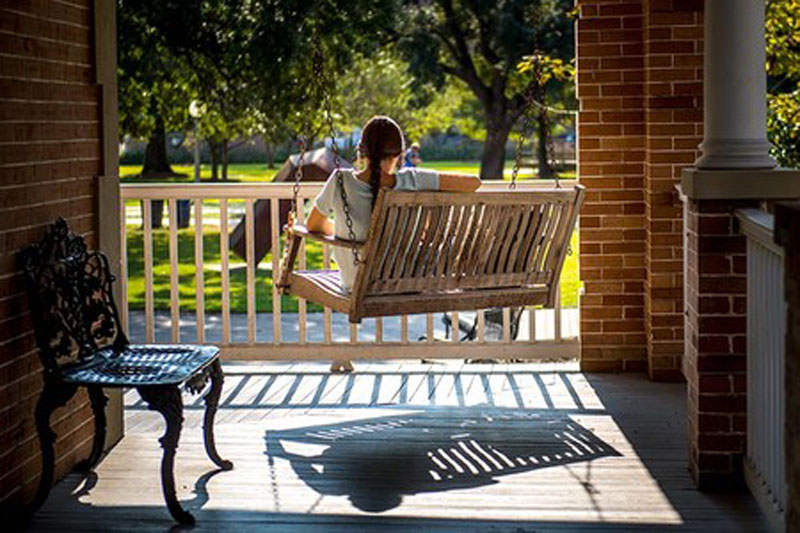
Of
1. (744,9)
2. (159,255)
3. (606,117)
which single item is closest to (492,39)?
(159,255)

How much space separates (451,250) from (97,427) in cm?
151

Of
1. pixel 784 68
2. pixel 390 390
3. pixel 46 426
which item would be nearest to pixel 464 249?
pixel 390 390

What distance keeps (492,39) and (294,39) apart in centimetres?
1170

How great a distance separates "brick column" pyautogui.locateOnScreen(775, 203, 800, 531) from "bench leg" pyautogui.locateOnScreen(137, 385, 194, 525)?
6.09 ft

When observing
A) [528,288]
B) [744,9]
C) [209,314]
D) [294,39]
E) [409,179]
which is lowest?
[209,314]

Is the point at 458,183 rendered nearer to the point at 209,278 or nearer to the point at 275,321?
the point at 275,321

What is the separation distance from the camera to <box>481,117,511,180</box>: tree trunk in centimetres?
2566

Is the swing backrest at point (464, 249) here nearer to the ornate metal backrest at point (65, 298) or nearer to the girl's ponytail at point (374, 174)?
the girl's ponytail at point (374, 174)

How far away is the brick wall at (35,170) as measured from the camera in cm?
418

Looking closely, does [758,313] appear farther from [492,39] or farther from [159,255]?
[492,39]

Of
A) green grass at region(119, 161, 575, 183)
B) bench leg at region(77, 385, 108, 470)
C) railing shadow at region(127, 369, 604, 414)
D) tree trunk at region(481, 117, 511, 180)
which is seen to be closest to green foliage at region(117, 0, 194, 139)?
railing shadow at region(127, 369, 604, 414)

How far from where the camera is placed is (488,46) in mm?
24406

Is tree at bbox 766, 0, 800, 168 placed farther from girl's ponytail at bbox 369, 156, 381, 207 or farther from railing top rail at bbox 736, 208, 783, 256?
railing top rail at bbox 736, 208, 783, 256

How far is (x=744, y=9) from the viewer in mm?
4359
